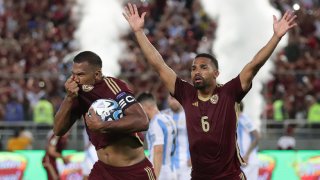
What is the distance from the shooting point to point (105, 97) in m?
7.80

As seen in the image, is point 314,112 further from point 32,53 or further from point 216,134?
point 216,134

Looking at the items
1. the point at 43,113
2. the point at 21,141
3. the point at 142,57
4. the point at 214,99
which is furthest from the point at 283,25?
the point at 142,57

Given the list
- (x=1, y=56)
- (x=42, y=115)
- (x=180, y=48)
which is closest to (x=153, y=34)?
(x=180, y=48)

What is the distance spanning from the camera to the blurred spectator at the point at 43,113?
65.2 ft

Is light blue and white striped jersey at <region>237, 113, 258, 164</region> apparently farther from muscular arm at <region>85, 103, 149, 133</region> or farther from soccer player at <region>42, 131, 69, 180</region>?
muscular arm at <region>85, 103, 149, 133</region>

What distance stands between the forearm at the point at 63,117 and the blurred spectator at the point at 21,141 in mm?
10803

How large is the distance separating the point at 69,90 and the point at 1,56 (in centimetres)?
1620

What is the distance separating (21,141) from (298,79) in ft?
22.7

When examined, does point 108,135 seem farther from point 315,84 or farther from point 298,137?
point 315,84

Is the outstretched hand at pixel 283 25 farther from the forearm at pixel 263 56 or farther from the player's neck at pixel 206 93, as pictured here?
the player's neck at pixel 206 93

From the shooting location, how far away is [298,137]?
62.7ft

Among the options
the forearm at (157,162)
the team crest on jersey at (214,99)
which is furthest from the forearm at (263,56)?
the forearm at (157,162)

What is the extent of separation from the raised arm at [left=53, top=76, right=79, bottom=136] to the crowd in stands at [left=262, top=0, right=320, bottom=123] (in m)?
12.1

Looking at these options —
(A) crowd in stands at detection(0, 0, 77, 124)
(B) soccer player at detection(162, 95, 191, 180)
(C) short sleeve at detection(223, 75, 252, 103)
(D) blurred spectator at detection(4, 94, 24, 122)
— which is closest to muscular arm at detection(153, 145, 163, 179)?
(B) soccer player at detection(162, 95, 191, 180)
